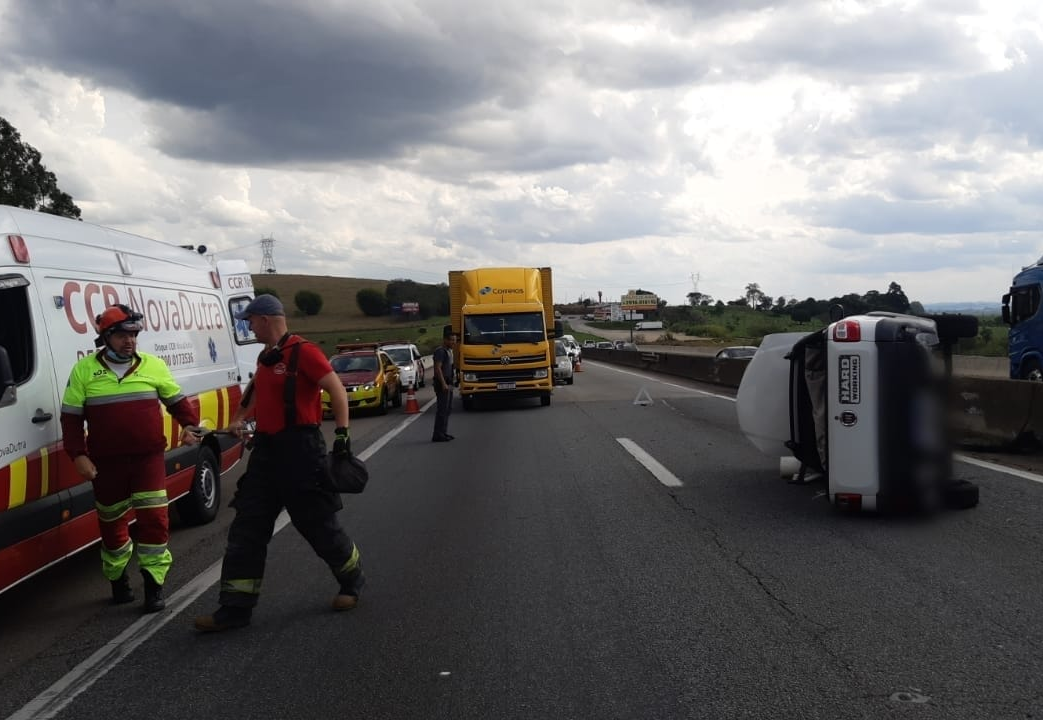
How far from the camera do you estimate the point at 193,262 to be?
391 inches

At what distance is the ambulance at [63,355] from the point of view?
18.3ft

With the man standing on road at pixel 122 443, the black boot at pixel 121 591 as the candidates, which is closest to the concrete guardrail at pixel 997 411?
the man standing on road at pixel 122 443

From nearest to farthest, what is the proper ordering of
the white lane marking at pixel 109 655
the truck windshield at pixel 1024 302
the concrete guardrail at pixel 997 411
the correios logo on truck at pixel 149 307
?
the white lane marking at pixel 109 655
the correios logo on truck at pixel 149 307
the concrete guardrail at pixel 997 411
the truck windshield at pixel 1024 302

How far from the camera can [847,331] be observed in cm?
775

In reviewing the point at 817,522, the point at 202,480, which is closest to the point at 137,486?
the point at 202,480

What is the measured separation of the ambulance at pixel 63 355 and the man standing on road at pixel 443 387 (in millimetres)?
6459

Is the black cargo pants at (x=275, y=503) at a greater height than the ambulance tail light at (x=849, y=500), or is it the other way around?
the black cargo pants at (x=275, y=503)

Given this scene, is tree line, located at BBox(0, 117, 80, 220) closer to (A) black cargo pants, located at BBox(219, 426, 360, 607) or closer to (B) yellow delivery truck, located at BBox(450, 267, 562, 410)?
(B) yellow delivery truck, located at BBox(450, 267, 562, 410)

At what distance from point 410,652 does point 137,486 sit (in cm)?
224

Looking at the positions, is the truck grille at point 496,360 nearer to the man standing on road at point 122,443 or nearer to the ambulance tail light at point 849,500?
the ambulance tail light at point 849,500

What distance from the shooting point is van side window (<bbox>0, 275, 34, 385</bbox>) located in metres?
6.05

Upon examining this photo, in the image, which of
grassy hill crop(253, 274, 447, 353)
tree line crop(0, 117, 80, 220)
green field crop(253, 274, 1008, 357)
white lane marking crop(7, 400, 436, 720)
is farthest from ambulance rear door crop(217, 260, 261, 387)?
grassy hill crop(253, 274, 447, 353)

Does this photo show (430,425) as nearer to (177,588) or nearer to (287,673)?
(177,588)

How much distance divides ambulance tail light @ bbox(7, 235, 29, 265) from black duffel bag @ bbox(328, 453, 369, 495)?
7.96 feet
